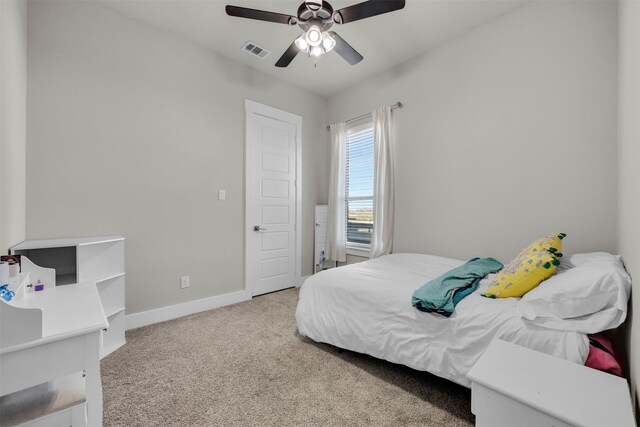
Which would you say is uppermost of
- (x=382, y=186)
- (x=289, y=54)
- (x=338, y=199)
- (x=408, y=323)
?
(x=289, y=54)

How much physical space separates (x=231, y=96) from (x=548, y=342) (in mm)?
3505

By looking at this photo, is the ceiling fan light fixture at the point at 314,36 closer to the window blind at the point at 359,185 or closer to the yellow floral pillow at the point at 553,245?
the window blind at the point at 359,185

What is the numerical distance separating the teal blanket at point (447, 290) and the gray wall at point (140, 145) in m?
2.31

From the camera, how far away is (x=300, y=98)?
12.9ft

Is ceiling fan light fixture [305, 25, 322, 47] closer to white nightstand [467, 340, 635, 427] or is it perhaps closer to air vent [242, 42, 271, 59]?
air vent [242, 42, 271, 59]

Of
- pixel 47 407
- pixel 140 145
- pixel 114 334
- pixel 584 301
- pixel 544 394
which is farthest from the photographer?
pixel 140 145

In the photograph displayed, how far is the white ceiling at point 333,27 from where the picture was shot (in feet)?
7.81

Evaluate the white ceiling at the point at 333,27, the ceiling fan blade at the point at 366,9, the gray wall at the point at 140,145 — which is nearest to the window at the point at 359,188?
the white ceiling at the point at 333,27

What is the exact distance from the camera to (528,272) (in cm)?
157

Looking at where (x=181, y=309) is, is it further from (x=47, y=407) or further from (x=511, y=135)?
(x=511, y=135)

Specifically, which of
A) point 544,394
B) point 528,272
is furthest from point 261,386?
point 528,272

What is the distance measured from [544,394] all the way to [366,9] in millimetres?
2285

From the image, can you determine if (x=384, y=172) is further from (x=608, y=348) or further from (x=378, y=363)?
(x=608, y=348)

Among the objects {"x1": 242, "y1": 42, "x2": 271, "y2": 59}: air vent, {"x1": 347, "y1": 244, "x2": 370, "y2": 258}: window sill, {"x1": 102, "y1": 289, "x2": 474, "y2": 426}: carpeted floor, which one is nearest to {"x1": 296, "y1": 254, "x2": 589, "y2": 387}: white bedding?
{"x1": 102, "y1": 289, "x2": 474, "y2": 426}: carpeted floor
